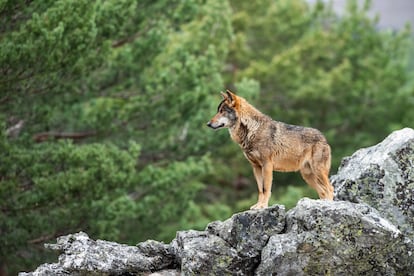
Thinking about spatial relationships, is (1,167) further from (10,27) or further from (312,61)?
(312,61)

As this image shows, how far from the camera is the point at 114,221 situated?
18.5 metres

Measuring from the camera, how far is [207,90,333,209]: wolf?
1147 cm

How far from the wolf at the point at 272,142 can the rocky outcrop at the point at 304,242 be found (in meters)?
0.99

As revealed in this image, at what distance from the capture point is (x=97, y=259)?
9.66m

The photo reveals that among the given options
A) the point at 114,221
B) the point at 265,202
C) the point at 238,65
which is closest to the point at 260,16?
the point at 238,65

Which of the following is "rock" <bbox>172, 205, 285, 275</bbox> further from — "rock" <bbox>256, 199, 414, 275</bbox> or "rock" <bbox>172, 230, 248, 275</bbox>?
"rock" <bbox>256, 199, 414, 275</bbox>

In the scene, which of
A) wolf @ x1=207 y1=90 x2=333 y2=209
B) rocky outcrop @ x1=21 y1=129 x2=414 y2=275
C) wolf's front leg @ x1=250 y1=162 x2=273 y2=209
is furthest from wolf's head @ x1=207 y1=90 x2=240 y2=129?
rocky outcrop @ x1=21 y1=129 x2=414 y2=275

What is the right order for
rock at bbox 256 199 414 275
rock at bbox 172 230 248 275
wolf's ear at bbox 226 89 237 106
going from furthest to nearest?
wolf's ear at bbox 226 89 237 106 < rock at bbox 172 230 248 275 < rock at bbox 256 199 414 275

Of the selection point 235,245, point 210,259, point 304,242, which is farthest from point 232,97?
point 304,242

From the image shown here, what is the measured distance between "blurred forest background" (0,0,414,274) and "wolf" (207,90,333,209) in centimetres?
440

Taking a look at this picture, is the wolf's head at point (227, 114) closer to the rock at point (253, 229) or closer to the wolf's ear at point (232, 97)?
the wolf's ear at point (232, 97)

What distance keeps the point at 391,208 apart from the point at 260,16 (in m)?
25.1

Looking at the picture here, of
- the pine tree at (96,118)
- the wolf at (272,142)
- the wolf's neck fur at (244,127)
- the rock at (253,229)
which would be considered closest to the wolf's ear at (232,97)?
the wolf at (272,142)

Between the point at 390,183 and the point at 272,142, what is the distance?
1946 mm
